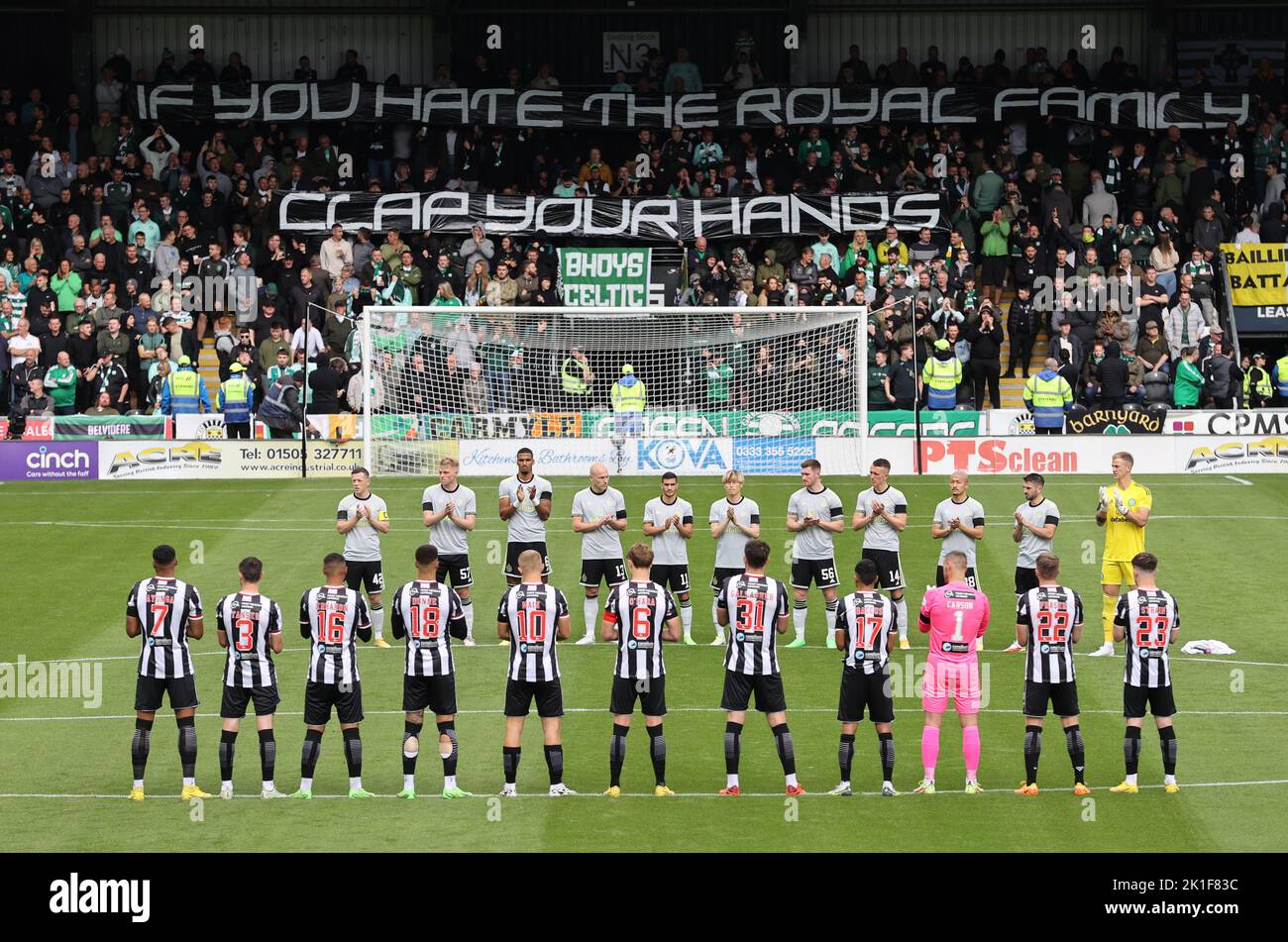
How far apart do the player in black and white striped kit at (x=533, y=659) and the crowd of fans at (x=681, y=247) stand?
16616 mm

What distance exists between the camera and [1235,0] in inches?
1748

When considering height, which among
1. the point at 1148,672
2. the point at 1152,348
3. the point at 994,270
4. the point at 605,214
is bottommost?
the point at 1148,672

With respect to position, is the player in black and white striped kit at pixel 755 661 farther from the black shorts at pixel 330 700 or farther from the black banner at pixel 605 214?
the black banner at pixel 605 214

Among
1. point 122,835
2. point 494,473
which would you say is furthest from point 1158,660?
point 494,473

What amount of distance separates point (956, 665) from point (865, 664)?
749 millimetres

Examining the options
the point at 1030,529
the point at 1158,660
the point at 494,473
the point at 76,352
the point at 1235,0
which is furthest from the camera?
the point at 1235,0

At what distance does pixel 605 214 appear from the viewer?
128 feet

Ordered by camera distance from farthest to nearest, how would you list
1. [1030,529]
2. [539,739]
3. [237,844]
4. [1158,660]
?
[1030,529] → [539,739] → [1158,660] → [237,844]

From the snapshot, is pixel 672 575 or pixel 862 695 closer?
pixel 862 695

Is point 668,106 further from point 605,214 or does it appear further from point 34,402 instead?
point 34,402

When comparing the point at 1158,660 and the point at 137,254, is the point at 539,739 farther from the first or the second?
the point at 137,254

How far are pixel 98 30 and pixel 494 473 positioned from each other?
21036 mm
